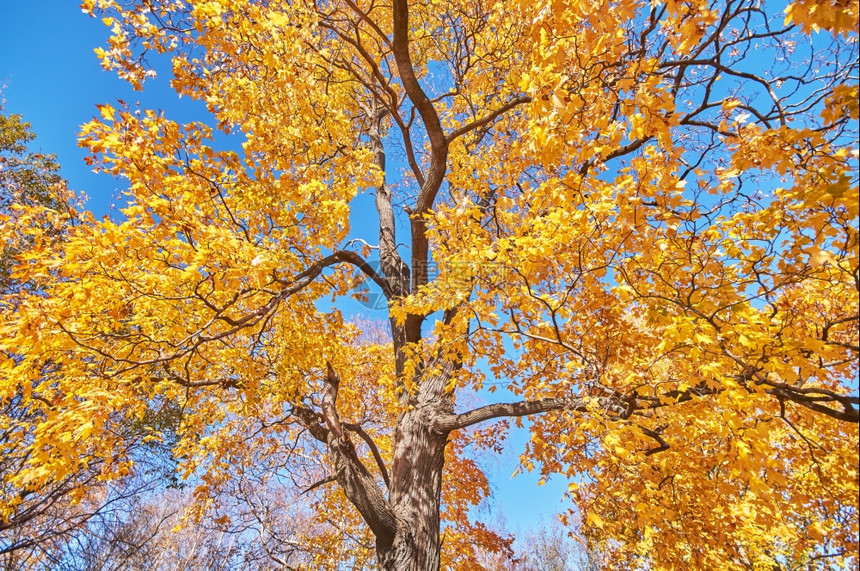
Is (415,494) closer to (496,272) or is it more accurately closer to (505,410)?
(505,410)

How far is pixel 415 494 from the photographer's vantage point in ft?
13.2

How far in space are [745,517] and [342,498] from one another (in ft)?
23.6

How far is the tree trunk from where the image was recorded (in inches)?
143

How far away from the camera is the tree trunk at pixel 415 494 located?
364 cm

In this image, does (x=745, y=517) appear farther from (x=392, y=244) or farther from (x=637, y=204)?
(x=392, y=244)

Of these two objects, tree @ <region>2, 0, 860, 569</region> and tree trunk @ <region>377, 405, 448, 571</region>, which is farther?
tree trunk @ <region>377, 405, 448, 571</region>

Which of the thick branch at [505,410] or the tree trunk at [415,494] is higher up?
the thick branch at [505,410]

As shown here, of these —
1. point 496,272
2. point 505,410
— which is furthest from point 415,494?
point 496,272

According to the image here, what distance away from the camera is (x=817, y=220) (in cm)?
175

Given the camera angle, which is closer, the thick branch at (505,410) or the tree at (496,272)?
the tree at (496,272)

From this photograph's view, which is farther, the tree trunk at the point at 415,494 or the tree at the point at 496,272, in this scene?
the tree trunk at the point at 415,494

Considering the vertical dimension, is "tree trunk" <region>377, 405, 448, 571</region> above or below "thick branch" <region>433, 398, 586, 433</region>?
below

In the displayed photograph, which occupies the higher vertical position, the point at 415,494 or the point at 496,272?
the point at 496,272

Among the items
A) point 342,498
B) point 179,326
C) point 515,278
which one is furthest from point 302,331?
point 342,498
